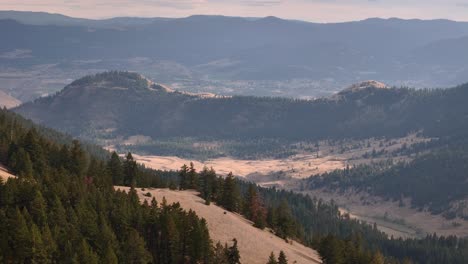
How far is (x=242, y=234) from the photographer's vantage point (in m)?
111

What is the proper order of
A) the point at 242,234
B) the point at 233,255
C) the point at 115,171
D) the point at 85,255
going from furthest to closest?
the point at 115,171 < the point at 242,234 < the point at 233,255 < the point at 85,255

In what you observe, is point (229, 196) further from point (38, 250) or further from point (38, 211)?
point (38, 250)

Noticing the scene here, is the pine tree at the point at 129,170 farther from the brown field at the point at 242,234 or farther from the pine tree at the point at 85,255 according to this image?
the pine tree at the point at 85,255

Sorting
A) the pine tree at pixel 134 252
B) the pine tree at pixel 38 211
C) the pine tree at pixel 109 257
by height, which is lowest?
the pine tree at pixel 134 252

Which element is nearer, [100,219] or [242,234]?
[100,219]

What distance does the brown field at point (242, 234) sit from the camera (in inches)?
4156

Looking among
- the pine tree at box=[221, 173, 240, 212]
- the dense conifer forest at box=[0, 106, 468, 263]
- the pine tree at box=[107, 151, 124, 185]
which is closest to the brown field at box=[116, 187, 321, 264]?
the dense conifer forest at box=[0, 106, 468, 263]

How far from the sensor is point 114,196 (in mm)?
101750

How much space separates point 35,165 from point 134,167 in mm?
25359

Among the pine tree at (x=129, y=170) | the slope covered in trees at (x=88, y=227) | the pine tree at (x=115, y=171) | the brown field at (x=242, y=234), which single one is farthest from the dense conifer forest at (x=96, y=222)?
the pine tree at (x=129, y=170)

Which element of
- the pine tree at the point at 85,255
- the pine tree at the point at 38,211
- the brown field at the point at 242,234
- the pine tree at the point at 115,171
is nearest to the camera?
the pine tree at the point at 85,255

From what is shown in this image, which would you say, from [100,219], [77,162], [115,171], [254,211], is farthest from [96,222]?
[115,171]

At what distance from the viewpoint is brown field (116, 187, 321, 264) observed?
105562 millimetres

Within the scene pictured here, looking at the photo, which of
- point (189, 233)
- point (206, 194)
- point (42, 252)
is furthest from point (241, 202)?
point (42, 252)
